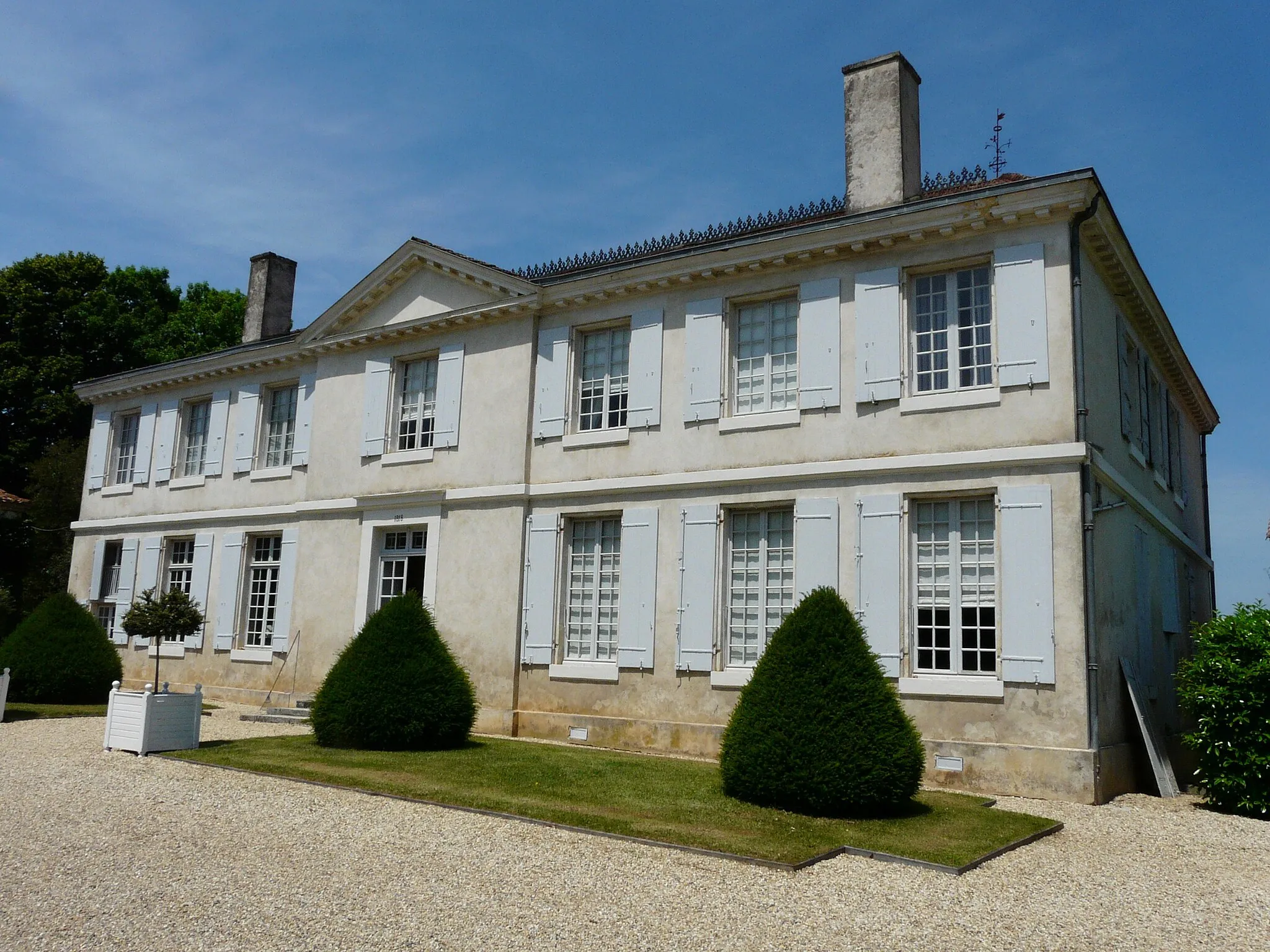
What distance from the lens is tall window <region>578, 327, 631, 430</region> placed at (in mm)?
13805

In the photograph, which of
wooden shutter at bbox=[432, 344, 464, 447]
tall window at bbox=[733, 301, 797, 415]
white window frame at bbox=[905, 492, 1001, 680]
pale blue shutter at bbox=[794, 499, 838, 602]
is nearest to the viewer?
white window frame at bbox=[905, 492, 1001, 680]

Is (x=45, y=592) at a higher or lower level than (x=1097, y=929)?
higher

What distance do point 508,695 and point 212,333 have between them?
2022 cm

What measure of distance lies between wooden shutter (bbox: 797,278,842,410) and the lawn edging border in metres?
5.27

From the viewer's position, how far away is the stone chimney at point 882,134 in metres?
12.5

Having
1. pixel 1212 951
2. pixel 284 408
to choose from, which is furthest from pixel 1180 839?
pixel 284 408

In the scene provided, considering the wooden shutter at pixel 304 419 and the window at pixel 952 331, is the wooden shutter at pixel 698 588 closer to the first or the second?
the window at pixel 952 331

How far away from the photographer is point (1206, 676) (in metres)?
10.2

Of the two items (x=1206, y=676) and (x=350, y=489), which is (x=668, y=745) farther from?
(x=350, y=489)

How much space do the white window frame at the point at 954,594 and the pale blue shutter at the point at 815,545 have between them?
0.81 m

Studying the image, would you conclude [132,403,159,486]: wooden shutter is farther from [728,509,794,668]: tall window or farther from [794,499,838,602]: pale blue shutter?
[794,499,838,602]: pale blue shutter

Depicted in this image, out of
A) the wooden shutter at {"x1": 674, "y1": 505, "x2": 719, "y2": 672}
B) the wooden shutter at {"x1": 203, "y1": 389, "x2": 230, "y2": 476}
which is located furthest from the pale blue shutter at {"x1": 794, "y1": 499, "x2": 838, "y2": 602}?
the wooden shutter at {"x1": 203, "y1": 389, "x2": 230, "y2": 476}

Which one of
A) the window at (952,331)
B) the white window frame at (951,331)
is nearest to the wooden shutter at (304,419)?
the white window frame at (951,331)

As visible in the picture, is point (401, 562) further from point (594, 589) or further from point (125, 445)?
point (125, 445)
